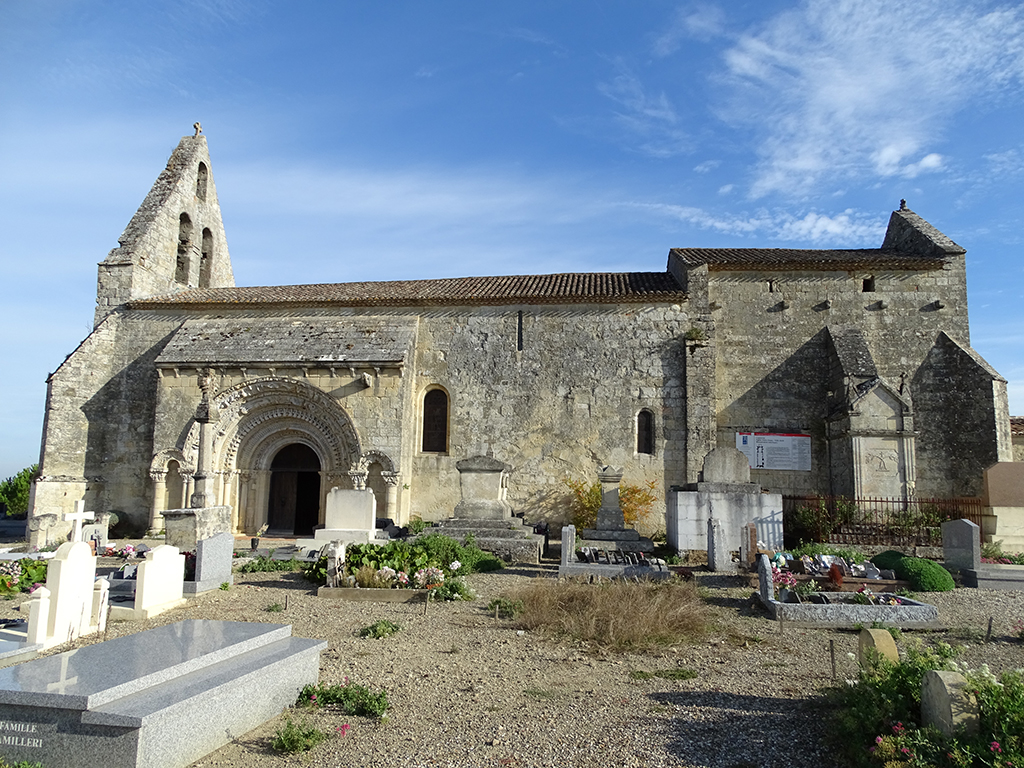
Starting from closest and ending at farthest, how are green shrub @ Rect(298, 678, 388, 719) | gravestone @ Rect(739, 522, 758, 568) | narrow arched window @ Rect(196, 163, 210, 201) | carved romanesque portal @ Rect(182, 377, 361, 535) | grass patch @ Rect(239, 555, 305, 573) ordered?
green shrub @ Rect(298, 678, 388, 719) → gravestone @ Rect(739, 522, 758, 568) → grass patch @ Rect(239, 555, 305, 573) → carved romanesque portal @ Rect(182, 377, 361, 535) → narrow arched window @ Rect(196, 163, 210, 201)

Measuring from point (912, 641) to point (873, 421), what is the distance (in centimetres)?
1045

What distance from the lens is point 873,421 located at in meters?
15.4

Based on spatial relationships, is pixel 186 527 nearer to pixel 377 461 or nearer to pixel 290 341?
pixel 377 461

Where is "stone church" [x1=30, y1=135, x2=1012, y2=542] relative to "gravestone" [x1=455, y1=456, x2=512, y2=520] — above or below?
above

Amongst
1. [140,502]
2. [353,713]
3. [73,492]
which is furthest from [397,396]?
[353,713]

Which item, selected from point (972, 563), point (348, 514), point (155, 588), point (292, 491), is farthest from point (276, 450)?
point (972, 563)

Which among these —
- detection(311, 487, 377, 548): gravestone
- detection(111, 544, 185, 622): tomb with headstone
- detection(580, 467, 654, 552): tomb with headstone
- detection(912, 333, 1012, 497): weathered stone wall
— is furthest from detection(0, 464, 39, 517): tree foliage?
detection(912, 333, 1012, 497): weathered stone wall

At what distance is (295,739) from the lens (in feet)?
13.6

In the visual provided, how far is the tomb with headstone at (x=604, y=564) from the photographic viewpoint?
10.2 metres

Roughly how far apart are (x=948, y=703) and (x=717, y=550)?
308 inches

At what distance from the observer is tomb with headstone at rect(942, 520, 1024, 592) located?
10.6 m

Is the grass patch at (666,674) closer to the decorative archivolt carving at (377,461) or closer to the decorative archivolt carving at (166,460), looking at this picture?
the decorative archivolt carving at (377,461)

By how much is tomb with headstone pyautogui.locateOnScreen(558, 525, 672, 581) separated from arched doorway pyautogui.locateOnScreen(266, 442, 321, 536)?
961 centimetres

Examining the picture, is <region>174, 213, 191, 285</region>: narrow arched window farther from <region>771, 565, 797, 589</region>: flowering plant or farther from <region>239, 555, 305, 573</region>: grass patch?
<region>771, 565, 797, 589</region>: flowering plant
